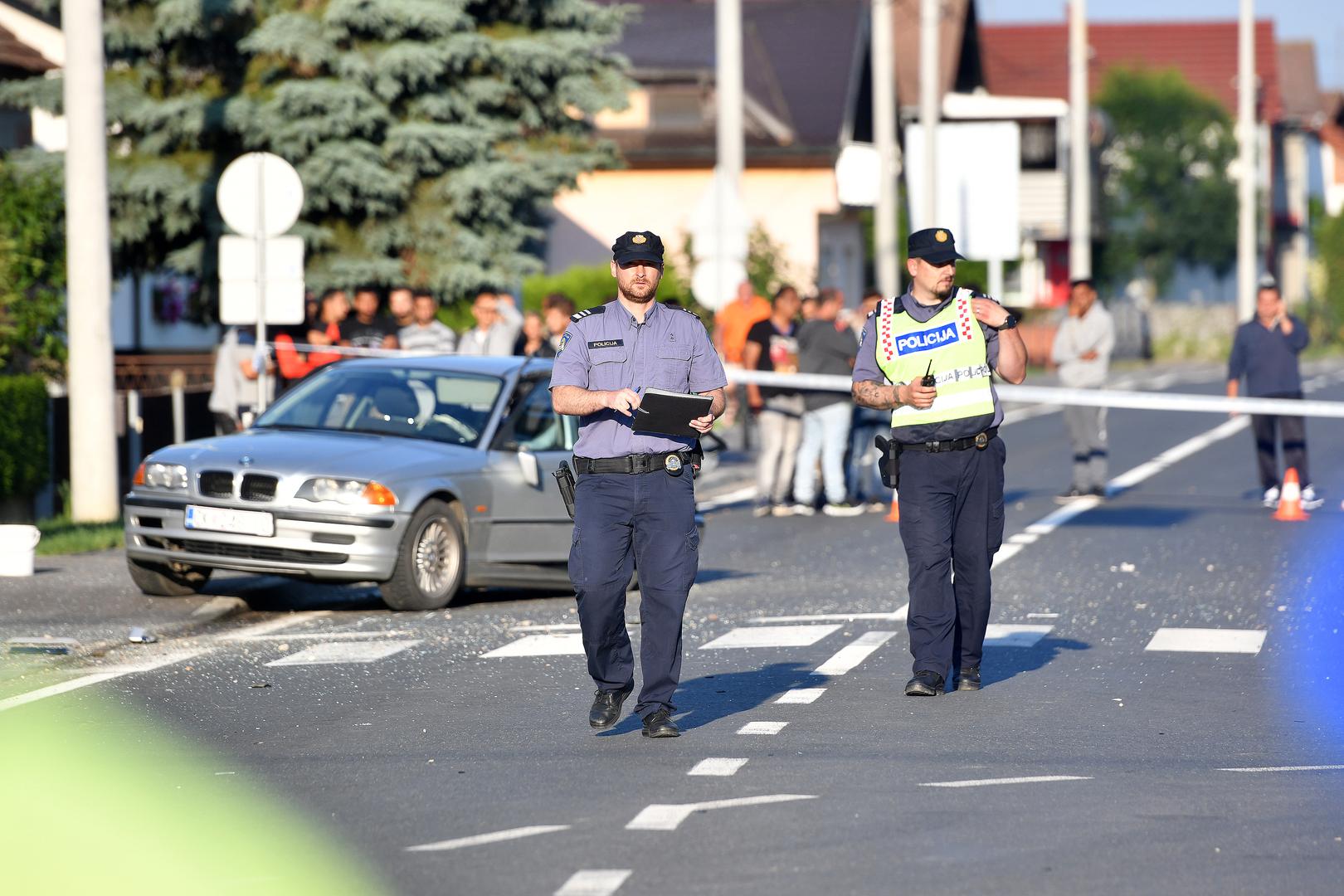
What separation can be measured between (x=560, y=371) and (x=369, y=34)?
16.4 meters

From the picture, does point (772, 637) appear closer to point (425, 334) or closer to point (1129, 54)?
point (425, 334)

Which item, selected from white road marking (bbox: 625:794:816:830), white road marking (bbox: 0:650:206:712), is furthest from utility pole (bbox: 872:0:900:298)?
white road marking (bbox: 625:794:816:830)

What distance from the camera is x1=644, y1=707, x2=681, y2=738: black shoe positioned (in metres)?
8.98

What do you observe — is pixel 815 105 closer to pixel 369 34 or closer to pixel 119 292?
pixel 119 292

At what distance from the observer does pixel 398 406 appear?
14359mm

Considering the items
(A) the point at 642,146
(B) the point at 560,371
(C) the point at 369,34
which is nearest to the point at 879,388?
(B) the point at 560,371

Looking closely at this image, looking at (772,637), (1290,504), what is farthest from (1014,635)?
(1290,504)

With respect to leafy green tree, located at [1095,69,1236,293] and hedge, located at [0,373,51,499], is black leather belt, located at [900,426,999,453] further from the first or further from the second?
leafy green tree, located at [1095,69,1236,293]

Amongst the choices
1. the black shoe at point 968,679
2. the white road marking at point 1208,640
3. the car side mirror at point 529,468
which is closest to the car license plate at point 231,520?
the car side mirror at point 529,468

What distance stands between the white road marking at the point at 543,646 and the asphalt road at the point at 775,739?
0.13 ft

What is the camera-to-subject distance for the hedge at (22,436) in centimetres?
1802

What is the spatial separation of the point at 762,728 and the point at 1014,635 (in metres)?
3.45

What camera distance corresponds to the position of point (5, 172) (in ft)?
66.9

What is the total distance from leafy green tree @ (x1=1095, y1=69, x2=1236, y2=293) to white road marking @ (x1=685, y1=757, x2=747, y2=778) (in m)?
62.7
